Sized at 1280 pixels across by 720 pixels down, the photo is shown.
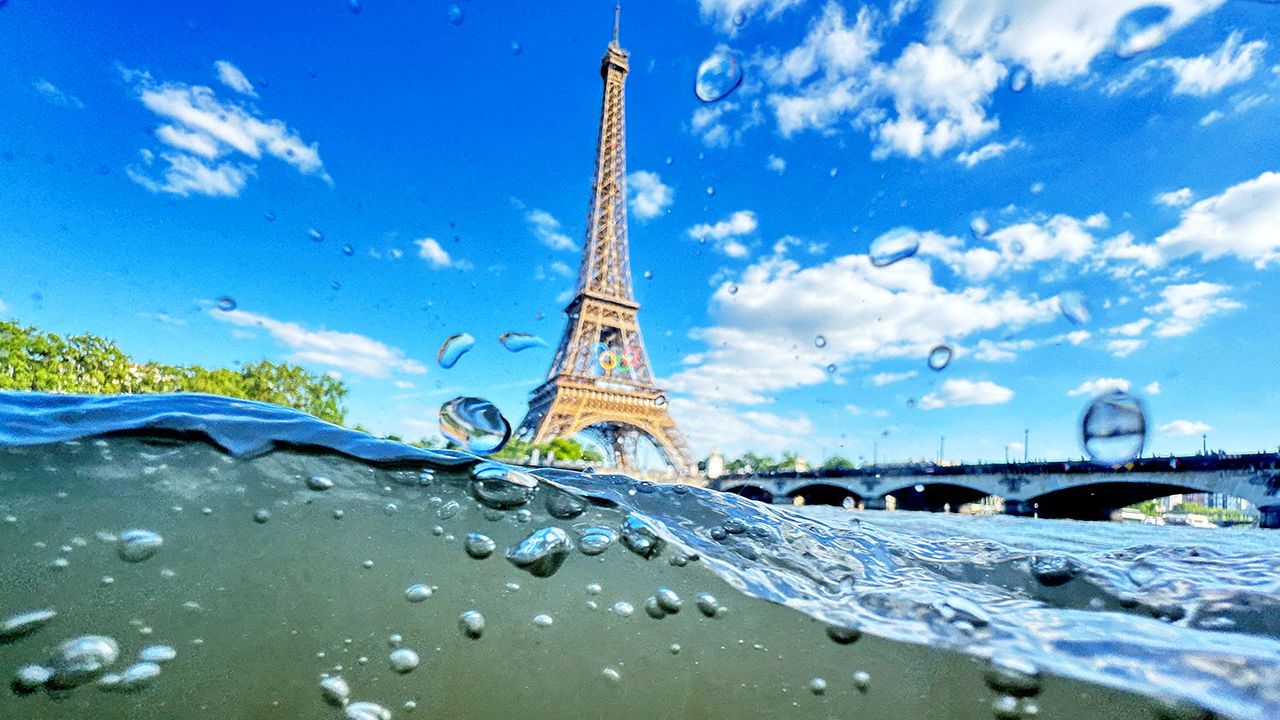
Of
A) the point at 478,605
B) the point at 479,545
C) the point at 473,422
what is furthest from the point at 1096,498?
the point at 478,605

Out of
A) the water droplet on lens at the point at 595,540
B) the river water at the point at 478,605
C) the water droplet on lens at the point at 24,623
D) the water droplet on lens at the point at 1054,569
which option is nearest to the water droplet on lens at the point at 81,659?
the river water at the point at 478,605

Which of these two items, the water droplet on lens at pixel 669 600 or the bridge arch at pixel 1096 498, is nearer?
the water droplet on lens at pixel 669 600

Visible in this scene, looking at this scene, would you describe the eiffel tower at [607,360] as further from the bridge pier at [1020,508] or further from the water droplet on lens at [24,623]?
the water droplet on lens at [24,623]

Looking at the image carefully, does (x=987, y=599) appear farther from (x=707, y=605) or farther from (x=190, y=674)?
(x=190, y=674)

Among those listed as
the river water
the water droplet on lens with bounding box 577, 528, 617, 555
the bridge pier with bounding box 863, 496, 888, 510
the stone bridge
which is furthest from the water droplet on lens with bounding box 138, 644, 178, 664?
the bridge pier with bounding box 863, 496, 888, 510

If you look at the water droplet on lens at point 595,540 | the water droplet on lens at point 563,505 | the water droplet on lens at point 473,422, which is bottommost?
the water droplet on lens at point 595,540

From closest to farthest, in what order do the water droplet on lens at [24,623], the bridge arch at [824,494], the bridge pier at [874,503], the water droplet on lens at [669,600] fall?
1. the water droplet on lens at [24,623]
2. the water droplet on lens at [669,600]
3. the bridge pier at [874,503]
4. the bridge arch at [824,494]
